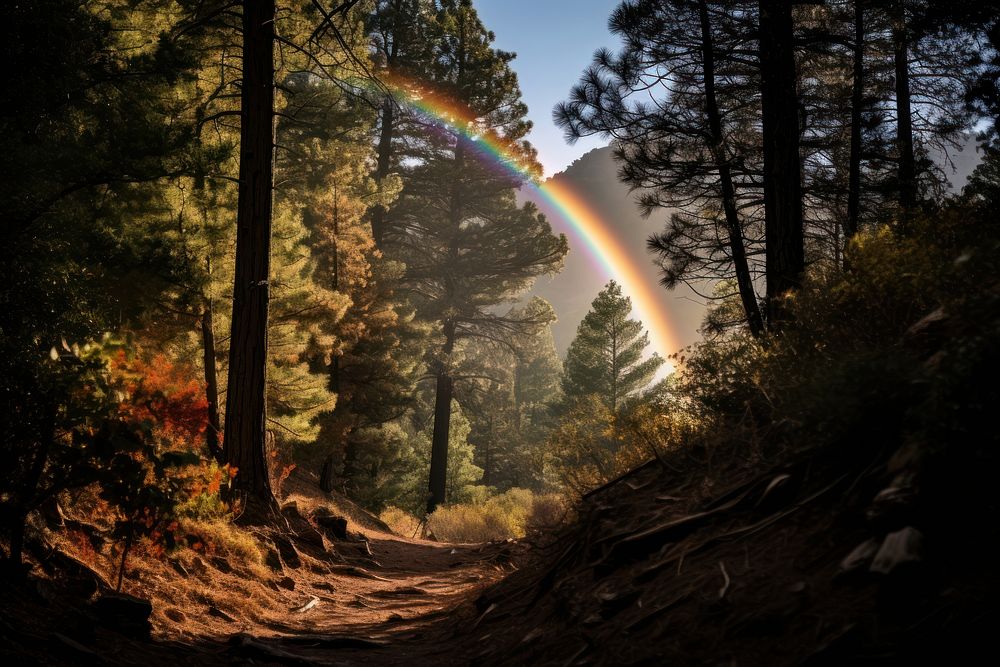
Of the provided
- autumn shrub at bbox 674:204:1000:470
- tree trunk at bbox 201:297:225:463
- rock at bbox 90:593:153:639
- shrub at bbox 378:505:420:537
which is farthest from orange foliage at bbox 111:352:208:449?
shrub at bbox 378:505:420:537

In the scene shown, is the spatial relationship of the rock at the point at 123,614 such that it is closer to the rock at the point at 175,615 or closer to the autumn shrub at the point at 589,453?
the rock at the point at 175,615

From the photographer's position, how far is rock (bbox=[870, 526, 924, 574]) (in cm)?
Result: 201

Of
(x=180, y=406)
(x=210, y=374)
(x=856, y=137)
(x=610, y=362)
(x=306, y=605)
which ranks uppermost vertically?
(x=856, y=137)

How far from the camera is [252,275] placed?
285 inches

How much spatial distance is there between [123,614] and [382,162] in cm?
1954

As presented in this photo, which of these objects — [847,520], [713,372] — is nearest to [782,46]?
[713,372]

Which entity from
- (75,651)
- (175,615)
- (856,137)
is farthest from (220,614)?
(856,137)

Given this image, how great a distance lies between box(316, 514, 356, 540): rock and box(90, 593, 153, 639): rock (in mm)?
5922

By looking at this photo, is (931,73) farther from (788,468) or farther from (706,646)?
(706,646)

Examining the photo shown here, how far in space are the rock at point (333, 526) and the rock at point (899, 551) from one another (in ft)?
28.5

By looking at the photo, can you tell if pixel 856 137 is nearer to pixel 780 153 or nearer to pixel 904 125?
pixel 904 125

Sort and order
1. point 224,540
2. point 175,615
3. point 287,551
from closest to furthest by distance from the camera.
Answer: point 175,615 → point 224,540 → point 287,551

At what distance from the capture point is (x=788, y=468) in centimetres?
312

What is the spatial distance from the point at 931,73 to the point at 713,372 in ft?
33.8
